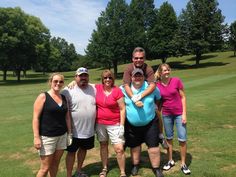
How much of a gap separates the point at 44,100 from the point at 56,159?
3.82ft

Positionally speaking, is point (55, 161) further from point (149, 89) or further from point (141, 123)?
point (149, 89)

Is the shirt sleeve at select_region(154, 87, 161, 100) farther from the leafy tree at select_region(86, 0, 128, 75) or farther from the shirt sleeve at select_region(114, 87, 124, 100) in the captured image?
the leafy tree at select_region(86, 0, 128, 75)

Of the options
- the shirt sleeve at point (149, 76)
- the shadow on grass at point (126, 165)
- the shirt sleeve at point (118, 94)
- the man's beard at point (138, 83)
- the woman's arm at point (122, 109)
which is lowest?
the shadow on grass at point (126, 165)

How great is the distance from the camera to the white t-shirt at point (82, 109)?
21.0 feet

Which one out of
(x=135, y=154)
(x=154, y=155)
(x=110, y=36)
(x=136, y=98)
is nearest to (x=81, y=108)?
(x=136, y=98)

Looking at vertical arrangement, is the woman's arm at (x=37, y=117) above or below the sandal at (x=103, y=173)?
above

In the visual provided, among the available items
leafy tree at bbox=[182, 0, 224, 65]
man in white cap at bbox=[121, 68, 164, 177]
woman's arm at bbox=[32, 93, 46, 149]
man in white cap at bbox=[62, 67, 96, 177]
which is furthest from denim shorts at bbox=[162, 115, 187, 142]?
leafy tree at bbox=[182, 0, 224, 65]

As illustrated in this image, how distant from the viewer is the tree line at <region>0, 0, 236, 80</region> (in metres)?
54.2

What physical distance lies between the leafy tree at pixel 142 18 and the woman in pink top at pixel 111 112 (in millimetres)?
50303

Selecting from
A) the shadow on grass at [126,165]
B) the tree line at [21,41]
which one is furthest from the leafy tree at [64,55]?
the shadow on grass at [126,165]

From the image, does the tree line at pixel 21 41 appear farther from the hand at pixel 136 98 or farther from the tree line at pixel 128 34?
the hand at pixel 136 98

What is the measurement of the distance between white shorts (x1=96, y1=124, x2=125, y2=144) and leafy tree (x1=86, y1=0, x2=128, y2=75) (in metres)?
47.2

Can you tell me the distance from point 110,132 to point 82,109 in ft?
2.39

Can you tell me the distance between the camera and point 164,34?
208 feet
